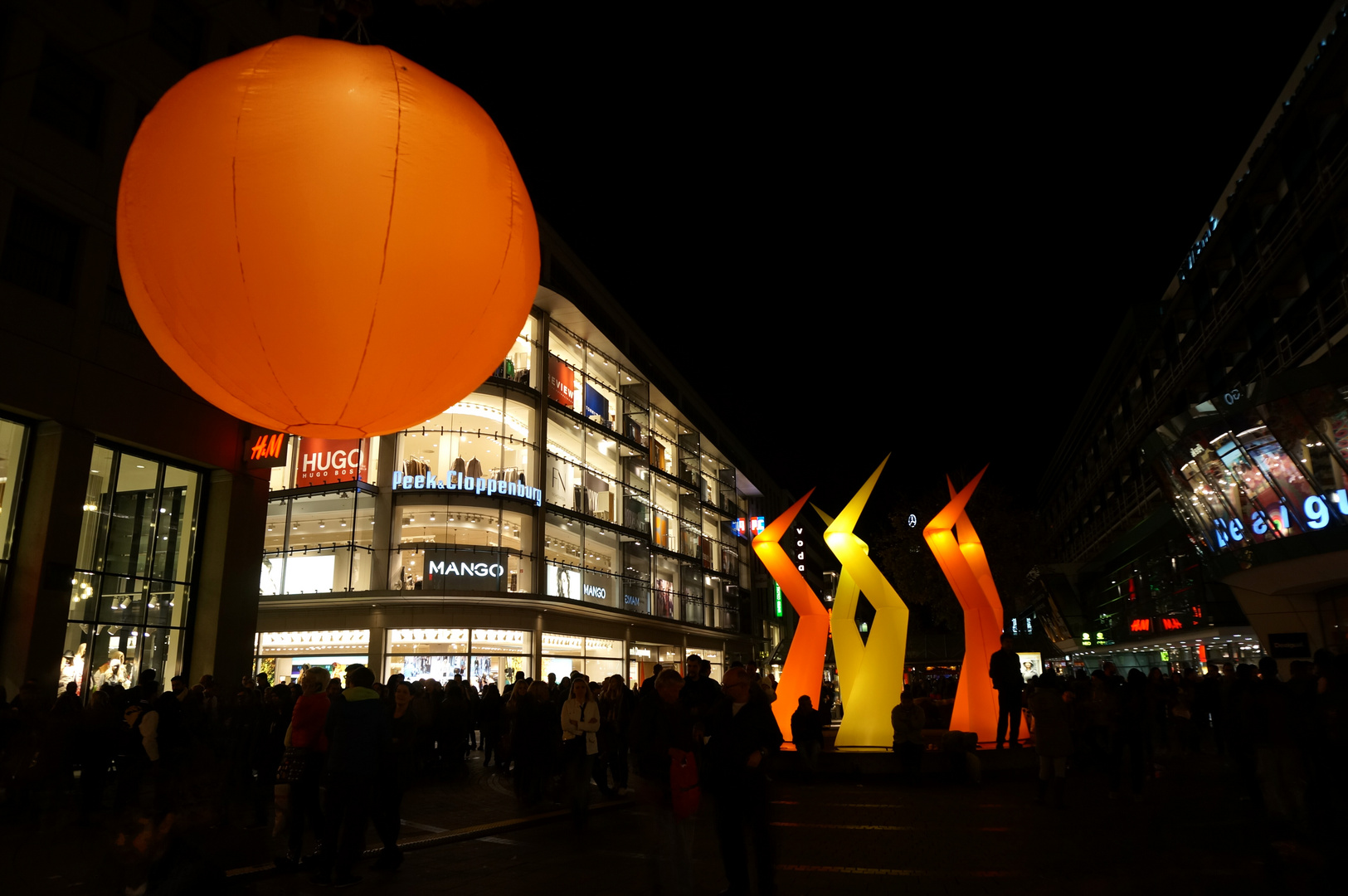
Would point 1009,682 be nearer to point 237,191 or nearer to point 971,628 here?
point 971,628

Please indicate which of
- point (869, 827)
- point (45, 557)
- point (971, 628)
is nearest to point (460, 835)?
point (869, 827)

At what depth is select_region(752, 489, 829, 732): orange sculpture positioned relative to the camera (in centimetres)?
1888

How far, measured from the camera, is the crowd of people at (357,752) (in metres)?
6.33

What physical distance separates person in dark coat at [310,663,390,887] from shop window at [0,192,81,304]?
11615 mm

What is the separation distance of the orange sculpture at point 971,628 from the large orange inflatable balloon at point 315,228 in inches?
617

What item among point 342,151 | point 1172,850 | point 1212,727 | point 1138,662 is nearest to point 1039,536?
point 1138,662

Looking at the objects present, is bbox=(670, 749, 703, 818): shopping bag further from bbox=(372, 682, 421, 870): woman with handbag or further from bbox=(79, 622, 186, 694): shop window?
bbox=(79, 622, 186, 694): shop window

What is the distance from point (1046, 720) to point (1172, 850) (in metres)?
2.84

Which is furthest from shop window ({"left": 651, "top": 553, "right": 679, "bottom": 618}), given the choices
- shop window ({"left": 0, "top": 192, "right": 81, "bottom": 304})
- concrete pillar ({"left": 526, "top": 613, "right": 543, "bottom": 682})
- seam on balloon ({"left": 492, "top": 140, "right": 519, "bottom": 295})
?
seam on balloon ({"left": 492, "top": 140, "right": 519, "bottom": 295})

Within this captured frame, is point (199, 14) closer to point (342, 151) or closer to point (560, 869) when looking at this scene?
point (342, 151)

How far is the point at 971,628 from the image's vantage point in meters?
18.5

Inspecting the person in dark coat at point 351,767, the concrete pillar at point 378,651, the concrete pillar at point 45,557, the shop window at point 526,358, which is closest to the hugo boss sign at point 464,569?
the concrete pillar at point 378,651

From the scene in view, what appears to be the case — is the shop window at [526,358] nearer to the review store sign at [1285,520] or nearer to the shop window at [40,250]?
the shop window at [40,250]

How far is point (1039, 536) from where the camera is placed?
4284 cm
